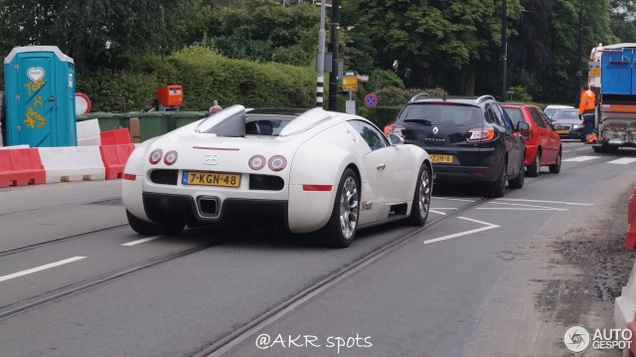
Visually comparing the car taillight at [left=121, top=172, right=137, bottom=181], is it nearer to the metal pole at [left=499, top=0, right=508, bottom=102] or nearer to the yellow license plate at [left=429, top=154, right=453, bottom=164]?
the yellow license plate at [left=429, top=154, right=453, bottom=164]

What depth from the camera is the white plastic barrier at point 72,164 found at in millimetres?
18094

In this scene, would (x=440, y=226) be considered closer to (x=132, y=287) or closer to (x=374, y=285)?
(x=374, y=285)

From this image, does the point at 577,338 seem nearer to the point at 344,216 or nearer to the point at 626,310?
the point at 626,310

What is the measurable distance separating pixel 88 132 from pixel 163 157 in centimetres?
1439

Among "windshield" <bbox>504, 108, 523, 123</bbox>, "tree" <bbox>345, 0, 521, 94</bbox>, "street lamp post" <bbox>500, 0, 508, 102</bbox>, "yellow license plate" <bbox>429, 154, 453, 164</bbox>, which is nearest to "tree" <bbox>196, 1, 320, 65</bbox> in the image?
"street lamp post" <bbox>500, 0, 508, 102</bbox>

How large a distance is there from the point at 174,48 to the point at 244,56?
11641 mm

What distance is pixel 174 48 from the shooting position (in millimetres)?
35219

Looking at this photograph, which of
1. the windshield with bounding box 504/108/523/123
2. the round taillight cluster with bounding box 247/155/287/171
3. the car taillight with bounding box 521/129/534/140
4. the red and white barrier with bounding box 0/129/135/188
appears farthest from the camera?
the windshield with bounding box 504/108/523/123

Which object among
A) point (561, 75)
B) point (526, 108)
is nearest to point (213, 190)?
point (526, 108)

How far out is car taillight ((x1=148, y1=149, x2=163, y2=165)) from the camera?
9.98 m

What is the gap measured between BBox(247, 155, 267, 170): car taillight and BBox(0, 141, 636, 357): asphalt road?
78 cm

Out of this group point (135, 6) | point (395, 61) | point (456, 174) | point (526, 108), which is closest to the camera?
point (456, 174)

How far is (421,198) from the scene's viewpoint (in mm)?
12289

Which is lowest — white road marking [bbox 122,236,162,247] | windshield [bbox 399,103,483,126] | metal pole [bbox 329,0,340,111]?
white road marking [bbox 122,236,162,247]
